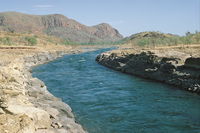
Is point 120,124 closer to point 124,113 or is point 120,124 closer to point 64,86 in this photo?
point 124,113

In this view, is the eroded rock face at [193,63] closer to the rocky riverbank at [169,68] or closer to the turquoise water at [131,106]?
the rocky riverbank at [169,68]

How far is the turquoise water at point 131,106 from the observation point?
2217 centimetres

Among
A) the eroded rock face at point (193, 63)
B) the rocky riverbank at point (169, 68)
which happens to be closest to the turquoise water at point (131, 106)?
the rocky riverbank at point (169, 68)

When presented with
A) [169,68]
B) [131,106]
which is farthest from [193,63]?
[131,106]

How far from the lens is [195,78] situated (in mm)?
36750

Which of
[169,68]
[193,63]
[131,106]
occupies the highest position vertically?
[193,63]

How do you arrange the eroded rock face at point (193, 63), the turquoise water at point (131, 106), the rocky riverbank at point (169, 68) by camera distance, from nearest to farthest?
the turquoise water at point (131, 106), the rocky riverbank at point (169, 68), the eroded rock face at point (193, 63)

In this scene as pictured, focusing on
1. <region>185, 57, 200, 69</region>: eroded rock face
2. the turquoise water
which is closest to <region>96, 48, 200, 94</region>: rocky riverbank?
<region>185, 57, 200, 69</region>: eroded rock face

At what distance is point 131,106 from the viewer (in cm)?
2891

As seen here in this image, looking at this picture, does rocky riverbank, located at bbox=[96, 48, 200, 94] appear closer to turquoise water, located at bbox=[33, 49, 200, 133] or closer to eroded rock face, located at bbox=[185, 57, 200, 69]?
eroded rock face, located at bbox=[185, 57, 200, 69]

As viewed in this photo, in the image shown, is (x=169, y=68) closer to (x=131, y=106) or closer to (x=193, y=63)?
(x=193, y=63)

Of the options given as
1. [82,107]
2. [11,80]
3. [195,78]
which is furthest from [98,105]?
[195,78]

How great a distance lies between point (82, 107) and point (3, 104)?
11.6m

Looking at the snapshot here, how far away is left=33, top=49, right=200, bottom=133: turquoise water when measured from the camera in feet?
72.7
